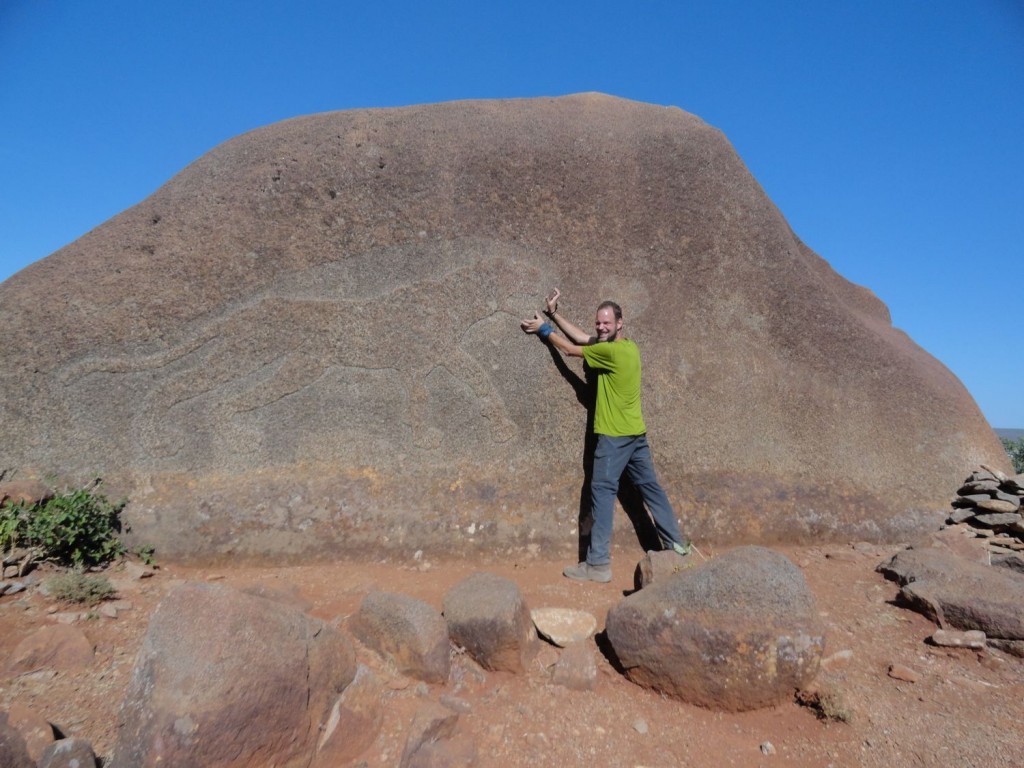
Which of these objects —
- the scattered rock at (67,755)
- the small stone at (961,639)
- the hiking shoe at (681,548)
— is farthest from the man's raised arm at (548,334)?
the scattered rock at (67,755)

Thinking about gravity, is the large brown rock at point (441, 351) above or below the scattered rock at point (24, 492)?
above

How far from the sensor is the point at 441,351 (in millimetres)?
4109

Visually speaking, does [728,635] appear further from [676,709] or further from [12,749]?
[12,749]

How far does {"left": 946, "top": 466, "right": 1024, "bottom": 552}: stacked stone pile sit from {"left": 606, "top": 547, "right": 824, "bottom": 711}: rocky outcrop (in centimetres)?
244

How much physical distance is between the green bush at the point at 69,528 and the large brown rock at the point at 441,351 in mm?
159

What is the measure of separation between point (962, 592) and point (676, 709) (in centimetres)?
177

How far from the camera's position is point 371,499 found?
390 centimetres

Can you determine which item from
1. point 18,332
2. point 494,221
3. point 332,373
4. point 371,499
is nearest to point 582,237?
point 494,221

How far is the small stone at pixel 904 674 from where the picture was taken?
2733 millimetres

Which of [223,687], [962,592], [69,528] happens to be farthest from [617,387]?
[69,528]

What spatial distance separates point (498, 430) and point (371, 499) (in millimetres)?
925

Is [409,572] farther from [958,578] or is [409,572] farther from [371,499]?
[958,578]

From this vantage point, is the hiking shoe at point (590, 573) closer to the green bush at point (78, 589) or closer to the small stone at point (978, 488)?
the green bush at point (78, 589)

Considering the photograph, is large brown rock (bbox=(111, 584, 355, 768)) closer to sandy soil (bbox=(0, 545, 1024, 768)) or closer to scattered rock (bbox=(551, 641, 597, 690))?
sandy soil (bbox=(0, 545, 1024, 768))
